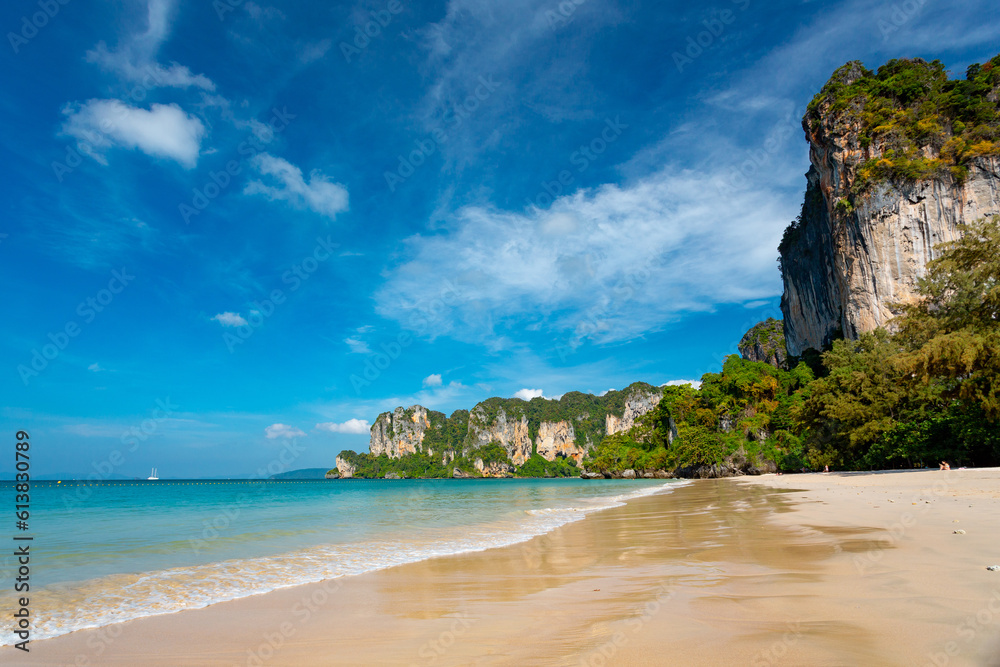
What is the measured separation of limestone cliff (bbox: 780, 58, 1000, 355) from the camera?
3559 cm

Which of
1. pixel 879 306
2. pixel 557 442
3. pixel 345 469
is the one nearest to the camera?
pixel 879 306

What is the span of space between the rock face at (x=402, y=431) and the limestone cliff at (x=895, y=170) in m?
156

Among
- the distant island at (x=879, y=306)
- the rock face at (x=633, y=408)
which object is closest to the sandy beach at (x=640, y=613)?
the distant island at (x=879, y=306)

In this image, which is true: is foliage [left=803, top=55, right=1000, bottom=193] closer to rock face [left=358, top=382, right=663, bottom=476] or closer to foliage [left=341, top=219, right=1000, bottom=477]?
foliage [left=341, top=219, right=1000, bottom=477]

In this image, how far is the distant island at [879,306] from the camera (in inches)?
764

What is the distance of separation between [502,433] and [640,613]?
17136 cm

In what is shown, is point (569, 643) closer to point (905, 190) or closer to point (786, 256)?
point (905, 190)

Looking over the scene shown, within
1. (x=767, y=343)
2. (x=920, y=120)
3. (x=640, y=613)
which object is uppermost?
(x=920, y=120)

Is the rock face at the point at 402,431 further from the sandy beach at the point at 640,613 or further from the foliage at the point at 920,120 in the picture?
the sandy beach at the point at 640,613

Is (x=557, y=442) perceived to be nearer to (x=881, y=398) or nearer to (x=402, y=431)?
(x=402, y=431)

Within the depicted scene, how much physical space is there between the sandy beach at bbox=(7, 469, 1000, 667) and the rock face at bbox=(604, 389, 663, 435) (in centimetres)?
14232

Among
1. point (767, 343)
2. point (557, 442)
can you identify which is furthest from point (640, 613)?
point (557, 442)

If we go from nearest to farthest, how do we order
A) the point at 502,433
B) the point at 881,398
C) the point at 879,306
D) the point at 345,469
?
the point at 881,398, the point at 879,306, the point at 502,433, the point at 345,469

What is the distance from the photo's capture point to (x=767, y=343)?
299 feet
